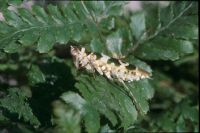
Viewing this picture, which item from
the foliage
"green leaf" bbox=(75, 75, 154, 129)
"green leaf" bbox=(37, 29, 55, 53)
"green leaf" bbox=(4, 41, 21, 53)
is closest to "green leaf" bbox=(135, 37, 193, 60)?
the foliage

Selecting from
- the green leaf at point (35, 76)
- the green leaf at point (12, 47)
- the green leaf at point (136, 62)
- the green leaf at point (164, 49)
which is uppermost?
the green leaf at point (12, 47)

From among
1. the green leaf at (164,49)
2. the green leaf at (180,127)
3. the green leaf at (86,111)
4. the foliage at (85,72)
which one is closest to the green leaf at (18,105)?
the foliage at (85,72)

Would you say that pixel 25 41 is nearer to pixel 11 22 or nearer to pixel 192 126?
pixel 11 22

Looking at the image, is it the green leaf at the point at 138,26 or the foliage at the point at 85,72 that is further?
the green leaf at the point at 138,26

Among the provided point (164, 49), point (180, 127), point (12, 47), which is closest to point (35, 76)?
point (12, 47)

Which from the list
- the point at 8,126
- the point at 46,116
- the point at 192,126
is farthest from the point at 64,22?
the point at 192,126

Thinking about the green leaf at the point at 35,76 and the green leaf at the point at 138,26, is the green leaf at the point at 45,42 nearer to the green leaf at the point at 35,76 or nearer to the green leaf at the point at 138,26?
the green leaf at the point at 35,76
